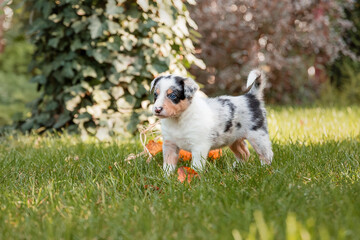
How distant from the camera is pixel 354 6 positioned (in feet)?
28.0

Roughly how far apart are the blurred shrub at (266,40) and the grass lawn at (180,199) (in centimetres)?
431

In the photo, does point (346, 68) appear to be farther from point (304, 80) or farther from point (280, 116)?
point (280, 116)

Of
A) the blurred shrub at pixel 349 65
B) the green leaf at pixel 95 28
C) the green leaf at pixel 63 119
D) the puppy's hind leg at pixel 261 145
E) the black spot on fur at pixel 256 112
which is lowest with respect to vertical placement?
the blurred shrub at pixel 349 65

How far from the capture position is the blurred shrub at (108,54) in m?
4.83

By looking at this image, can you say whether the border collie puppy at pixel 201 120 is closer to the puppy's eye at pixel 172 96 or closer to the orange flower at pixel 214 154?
the puppy's eye at pixel 172 96

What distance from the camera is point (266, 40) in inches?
311

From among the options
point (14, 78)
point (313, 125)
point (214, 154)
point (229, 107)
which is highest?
point (229, 107)

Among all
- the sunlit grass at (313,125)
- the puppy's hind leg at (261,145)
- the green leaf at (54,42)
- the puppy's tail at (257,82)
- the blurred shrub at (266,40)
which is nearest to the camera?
the puppy's hind leg at (261,145)

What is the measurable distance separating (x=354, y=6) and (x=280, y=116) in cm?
410

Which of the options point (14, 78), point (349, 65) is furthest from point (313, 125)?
point (14, 78)

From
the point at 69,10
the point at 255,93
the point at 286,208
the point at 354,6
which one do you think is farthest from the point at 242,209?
the point at 354,6

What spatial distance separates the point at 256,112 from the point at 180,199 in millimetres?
1301

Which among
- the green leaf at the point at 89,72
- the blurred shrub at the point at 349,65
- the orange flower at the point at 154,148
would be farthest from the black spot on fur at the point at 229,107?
the blurred shrub at the point at 349,65

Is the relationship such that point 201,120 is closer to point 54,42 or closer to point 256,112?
point 256,112
